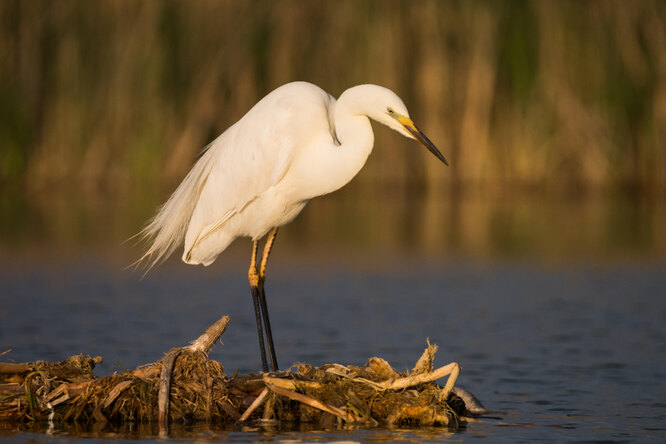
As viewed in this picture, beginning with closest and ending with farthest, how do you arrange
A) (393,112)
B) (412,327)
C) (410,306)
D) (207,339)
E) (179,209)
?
(207,339) → (393,112) → (179,209) → (412,327) → (410,306)

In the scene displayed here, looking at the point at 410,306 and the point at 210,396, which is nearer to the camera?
the point at 210,396

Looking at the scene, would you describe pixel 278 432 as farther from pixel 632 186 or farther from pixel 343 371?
pixel 632 186

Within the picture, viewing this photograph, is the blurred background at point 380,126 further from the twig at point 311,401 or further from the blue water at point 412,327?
the twig at point 311,401

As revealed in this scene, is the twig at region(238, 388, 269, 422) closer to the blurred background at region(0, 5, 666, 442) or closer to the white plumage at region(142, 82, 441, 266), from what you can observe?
the white plumage at region(142, 82, 441, 266)

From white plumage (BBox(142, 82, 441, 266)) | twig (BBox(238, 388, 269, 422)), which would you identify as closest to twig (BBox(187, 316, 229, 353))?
twig (BBox(238, 388, 269, 422))

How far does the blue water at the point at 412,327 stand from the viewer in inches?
274

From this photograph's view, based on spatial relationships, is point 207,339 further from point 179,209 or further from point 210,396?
point 179,209

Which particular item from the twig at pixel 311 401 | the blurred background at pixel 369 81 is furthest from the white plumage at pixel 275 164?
the blurred background at pixel 369 81

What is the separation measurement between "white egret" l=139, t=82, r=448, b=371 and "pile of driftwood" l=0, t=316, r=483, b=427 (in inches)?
40.3

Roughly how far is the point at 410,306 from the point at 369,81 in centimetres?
866

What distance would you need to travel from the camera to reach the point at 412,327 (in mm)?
10648

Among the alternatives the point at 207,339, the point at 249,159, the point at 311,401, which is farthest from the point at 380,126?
the point at 311,401

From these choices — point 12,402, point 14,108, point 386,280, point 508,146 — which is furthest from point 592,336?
point 14,108

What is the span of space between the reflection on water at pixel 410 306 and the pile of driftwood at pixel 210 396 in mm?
164
